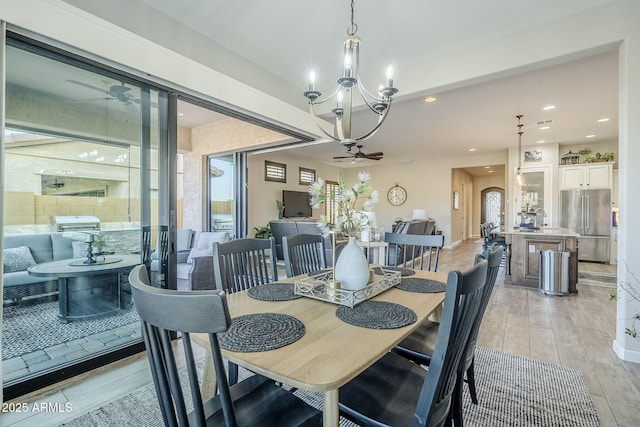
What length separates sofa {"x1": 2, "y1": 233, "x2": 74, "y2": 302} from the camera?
5.98ft

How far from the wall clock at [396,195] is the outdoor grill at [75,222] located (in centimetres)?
861

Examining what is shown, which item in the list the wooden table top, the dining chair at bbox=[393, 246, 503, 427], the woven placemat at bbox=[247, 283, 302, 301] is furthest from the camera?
the woven placemat at bbox=[247, 283, 302, 301]

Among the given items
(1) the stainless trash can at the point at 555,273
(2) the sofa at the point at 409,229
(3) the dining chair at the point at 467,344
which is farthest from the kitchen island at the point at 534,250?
(3) the dining chair at the point at 467,344

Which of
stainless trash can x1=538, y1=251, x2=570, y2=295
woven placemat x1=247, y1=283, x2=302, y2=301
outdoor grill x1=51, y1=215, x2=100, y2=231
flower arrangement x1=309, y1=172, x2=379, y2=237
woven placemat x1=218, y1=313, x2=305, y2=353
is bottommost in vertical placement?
stainless trash can x1=538, y1=251, x2=570, y2=295

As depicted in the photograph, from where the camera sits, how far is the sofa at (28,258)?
1.82 metres

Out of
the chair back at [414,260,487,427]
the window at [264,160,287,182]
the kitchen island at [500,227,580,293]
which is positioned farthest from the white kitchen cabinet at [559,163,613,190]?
the chair back at [414,260,487,427]

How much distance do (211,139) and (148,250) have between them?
3637mm

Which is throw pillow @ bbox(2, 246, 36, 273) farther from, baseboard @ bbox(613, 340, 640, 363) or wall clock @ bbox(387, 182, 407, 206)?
wall clock @ bbox(387, 182, 407, 206)

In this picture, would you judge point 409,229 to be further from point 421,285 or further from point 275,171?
point 421,285

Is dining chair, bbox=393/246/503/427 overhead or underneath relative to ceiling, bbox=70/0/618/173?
underneath

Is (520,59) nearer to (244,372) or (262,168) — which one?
(244,372)

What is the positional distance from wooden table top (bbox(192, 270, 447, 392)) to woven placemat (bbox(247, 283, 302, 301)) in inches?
3.4

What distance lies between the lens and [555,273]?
13.6ft

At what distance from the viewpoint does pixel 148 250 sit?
8.33 ft
